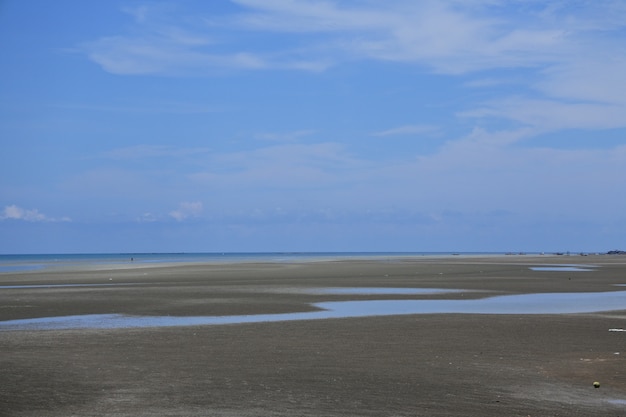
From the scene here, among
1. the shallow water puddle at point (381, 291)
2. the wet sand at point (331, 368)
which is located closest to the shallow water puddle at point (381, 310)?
the wet sand at point (331, 368)

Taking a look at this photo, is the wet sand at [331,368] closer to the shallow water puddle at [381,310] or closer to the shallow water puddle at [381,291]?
the shallow water puddle at [381,310]

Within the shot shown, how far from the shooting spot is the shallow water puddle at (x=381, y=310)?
25453 mm

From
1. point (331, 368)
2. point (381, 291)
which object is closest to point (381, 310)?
point (381, 291)

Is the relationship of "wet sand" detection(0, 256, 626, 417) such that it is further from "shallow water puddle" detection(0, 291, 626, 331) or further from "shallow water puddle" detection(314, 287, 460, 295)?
"shallow water puddle" detection(314, 287, 460, 295)

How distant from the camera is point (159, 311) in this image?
1198 inches

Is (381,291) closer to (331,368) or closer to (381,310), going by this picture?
(381,310)

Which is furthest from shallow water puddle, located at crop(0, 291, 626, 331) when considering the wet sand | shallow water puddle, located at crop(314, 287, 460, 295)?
shallow water puddle, located at crop(314, 287, 460, 295)

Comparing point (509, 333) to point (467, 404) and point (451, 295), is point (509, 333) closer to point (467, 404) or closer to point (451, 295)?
point (467, 404)

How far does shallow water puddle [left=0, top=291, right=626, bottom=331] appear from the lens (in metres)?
25.5

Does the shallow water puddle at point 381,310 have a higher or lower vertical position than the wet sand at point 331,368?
higher

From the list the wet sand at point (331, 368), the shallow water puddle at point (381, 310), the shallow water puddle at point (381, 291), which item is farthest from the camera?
the shallow water puddle at point (381, 291)

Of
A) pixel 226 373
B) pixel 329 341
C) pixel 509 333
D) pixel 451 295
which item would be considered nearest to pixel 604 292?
pixel 451 295

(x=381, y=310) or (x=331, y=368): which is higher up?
(x=381, y=310)

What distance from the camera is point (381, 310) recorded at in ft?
99.2
